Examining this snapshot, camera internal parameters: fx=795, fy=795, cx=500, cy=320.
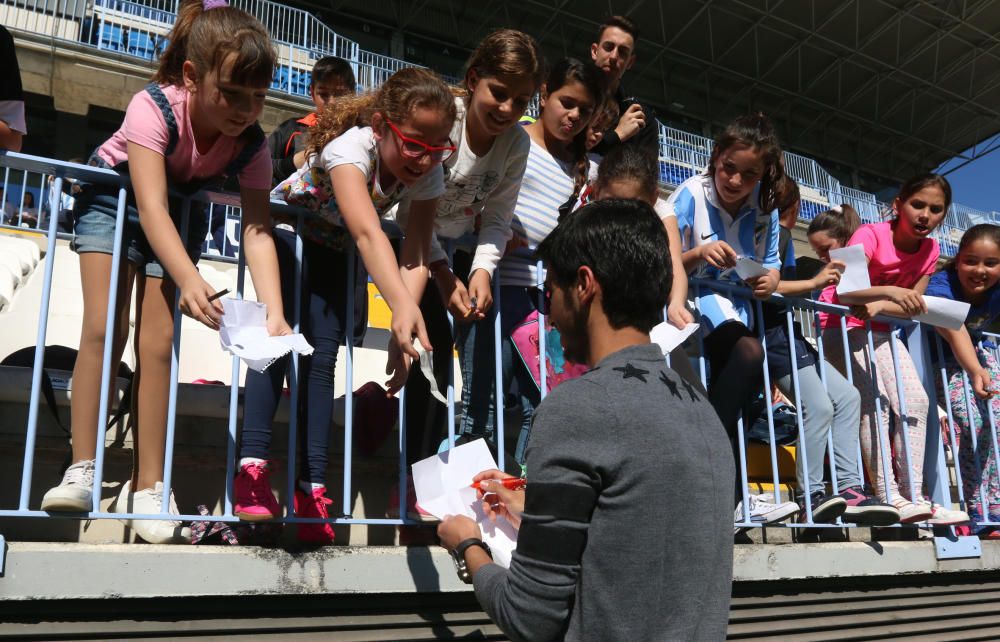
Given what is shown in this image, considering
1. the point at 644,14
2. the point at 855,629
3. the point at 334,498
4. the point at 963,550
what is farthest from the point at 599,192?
the point at 644,14

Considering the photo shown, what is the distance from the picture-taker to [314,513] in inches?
96.7

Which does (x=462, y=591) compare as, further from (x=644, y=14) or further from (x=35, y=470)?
(x=644, y=14)

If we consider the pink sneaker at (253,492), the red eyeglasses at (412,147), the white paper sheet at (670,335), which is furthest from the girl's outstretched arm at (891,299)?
the pink sneaker at (253,492)

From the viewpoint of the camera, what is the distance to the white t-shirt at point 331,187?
8.13ft

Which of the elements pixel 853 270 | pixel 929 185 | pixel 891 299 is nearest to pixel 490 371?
pixel 853 270

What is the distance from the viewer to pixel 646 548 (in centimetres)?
151

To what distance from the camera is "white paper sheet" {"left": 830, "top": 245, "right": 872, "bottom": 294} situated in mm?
3592

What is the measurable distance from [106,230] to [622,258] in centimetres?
162

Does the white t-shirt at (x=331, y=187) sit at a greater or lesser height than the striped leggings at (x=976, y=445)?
greater

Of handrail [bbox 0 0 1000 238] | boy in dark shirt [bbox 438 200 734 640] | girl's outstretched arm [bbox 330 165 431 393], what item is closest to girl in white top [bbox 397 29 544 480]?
girl's outstretched arm [bbox 330 165 431 393]

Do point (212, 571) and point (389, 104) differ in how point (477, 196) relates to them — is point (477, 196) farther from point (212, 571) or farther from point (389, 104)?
point (212, 571)

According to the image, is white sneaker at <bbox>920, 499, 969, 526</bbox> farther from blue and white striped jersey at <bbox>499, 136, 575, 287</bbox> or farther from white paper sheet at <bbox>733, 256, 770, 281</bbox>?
blue and white striped jersey at <bbox>499, 136, 575, 287</bbox>

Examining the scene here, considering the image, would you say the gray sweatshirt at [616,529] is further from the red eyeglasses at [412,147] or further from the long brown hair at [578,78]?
the long brown hair at [578,78]

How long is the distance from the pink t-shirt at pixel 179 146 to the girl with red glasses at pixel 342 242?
0.16 meters
